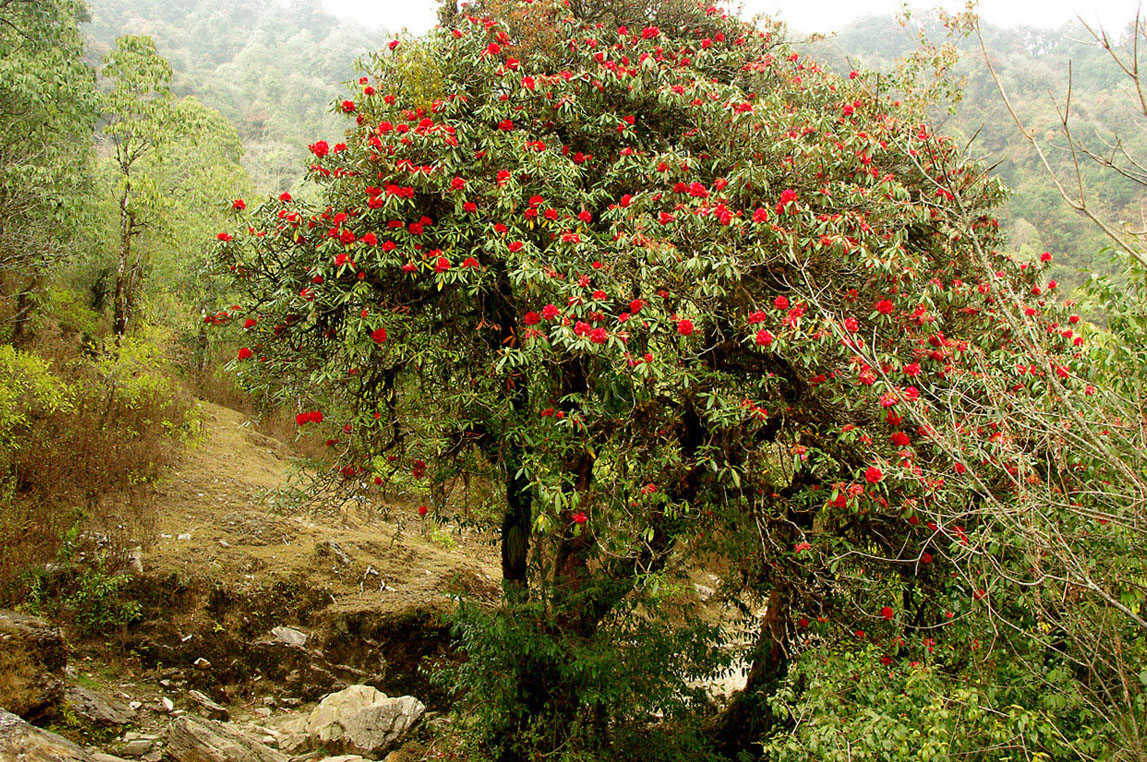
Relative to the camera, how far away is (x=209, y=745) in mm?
4969

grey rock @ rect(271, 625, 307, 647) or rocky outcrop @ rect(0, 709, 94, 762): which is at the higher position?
rocky outcrop @ rect(0, 709, 94, 762)

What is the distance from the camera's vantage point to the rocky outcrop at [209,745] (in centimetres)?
492

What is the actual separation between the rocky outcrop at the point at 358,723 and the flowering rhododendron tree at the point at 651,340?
4.21ft

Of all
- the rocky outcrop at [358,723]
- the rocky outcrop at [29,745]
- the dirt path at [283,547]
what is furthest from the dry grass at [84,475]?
the rocky outcrop at [29,745]

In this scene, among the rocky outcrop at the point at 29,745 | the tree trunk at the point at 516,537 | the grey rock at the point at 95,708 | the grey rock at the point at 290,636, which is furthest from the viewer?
the grey rock at the point at 290,636

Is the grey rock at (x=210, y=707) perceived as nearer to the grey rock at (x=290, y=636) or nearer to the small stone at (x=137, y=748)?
the small stone at (x=137, y=748)

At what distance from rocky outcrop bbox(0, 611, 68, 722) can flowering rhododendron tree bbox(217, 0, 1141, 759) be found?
2524mm

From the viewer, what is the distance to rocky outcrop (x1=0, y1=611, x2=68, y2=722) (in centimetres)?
449

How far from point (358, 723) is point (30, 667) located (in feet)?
8.51

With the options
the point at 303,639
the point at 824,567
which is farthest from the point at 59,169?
the point at 824,567

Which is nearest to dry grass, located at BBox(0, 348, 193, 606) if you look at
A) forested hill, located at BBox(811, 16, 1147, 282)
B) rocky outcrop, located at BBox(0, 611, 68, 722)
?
rocky outcrop, located at BBox(0, 611, 68, 722)

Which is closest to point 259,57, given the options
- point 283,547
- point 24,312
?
point 24,312

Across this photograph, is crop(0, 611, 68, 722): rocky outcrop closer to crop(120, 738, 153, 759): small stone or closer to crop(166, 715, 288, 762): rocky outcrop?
crop(120, 738, 153, 759): small stone

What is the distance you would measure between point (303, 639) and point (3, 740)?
12.5 ft
